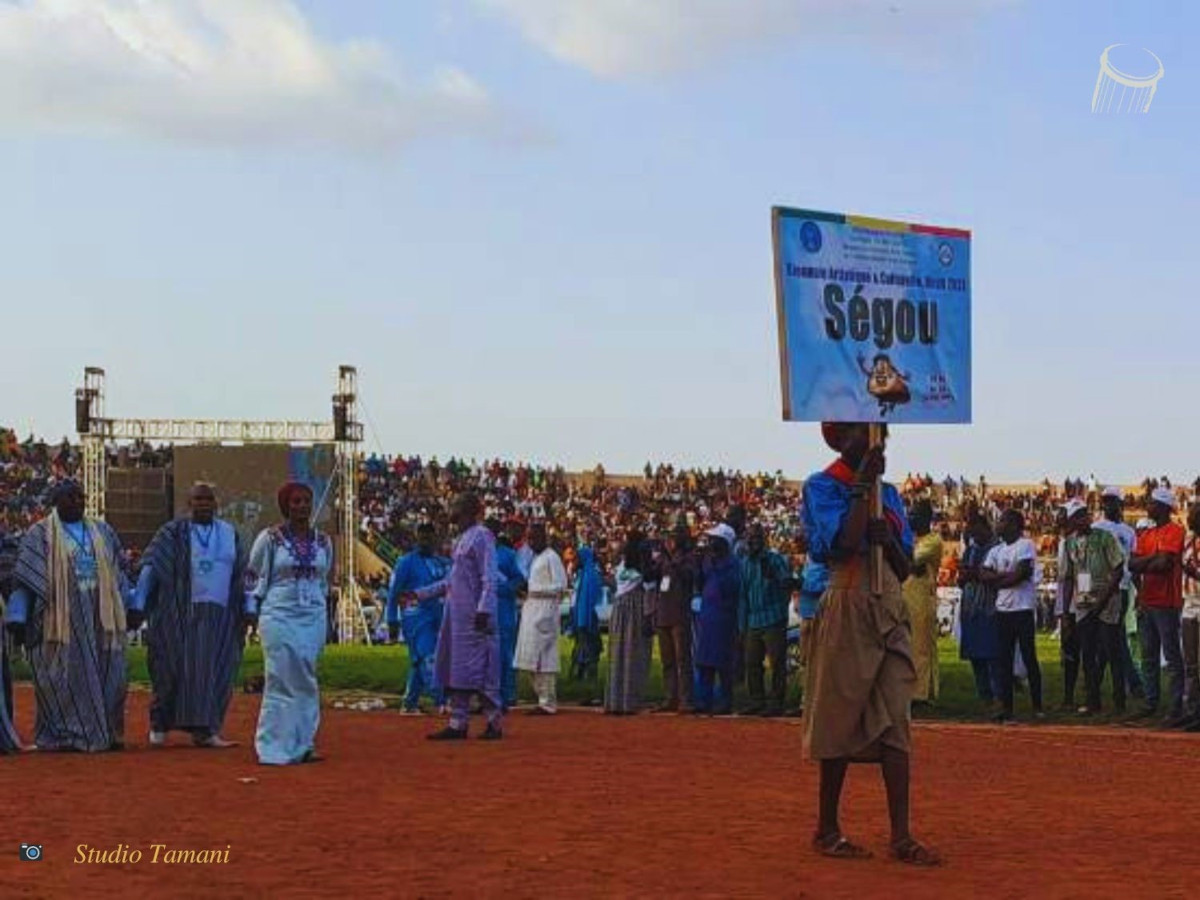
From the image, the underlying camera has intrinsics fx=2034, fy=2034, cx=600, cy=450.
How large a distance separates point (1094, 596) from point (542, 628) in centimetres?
560

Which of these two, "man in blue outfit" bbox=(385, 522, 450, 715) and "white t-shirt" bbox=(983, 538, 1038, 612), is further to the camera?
"man in blue outfit" bbox=(385, 522, 450, 715)

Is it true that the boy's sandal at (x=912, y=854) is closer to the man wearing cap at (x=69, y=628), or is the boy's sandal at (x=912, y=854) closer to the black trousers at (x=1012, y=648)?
the man wearing cap at (x=69, y=628)

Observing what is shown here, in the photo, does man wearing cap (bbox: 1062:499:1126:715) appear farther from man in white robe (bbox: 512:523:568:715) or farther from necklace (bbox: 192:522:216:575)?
necklace (bbox: 192:522:216:575)

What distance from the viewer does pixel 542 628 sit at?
19906 mm

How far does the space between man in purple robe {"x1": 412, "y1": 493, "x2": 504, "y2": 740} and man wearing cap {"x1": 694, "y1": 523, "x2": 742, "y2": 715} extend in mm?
3879

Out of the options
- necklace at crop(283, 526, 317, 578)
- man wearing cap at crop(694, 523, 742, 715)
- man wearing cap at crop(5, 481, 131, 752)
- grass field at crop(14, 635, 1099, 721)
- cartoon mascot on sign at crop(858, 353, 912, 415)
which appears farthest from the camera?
man wearing cap at crop(694, 523, 742, 715)

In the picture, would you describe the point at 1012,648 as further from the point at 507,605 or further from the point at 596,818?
the point at 596,818

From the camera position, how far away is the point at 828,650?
8375 mm

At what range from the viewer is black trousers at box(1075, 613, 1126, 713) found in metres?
16.9

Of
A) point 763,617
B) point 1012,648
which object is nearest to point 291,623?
point 763,617

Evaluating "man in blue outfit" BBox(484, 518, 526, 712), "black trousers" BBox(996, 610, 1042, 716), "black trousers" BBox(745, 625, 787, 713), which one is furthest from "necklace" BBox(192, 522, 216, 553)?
"black trousers" BBox(996, 610, 1042, 716)

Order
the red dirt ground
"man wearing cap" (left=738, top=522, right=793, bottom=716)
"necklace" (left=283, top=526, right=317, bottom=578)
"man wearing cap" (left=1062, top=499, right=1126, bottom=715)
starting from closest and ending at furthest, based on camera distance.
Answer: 1. the red dirt ground
2. "necklace" (left=283, top=526, right=317, bottom=578)
3. "man wearing cap" (left=1062, top=499, right=1126, bottom=715)
4. "man wearing cap" (left=738, top=522, right=793, bottom=716)

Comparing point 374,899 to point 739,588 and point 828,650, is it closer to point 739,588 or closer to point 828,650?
point 828,650

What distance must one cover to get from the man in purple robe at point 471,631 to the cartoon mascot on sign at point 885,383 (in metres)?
7.16
